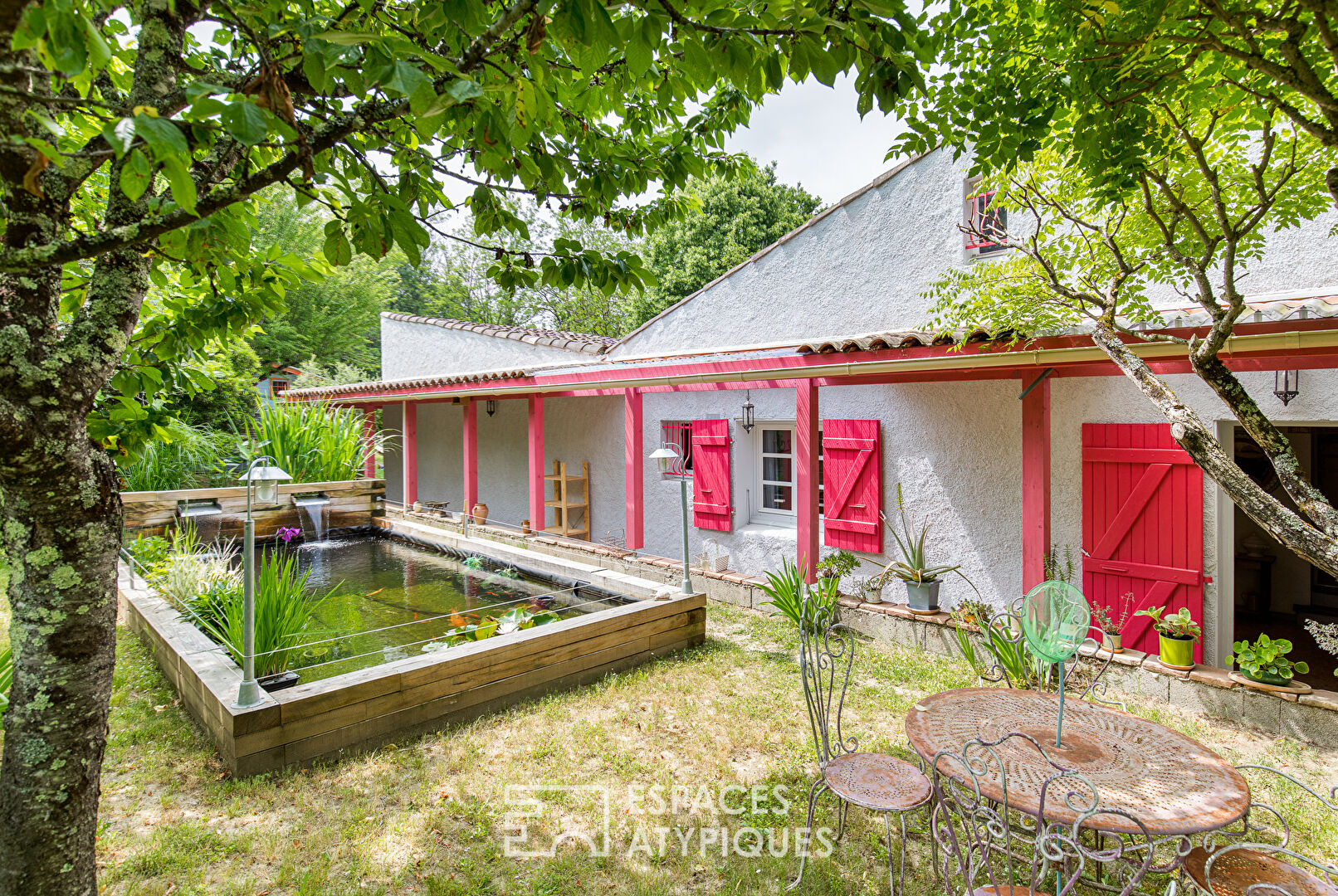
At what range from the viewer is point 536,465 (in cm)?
862

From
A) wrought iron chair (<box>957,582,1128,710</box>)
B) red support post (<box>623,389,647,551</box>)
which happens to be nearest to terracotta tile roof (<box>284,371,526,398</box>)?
red support post (<box>623,389,647,551</box>)

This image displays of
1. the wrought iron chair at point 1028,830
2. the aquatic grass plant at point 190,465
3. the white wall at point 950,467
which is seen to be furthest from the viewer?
the aquatic grass plant at point 190,465

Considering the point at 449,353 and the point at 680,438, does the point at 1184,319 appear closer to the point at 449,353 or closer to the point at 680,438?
the point at 680,438

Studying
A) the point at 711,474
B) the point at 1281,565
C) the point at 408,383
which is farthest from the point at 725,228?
the point at 1281,565

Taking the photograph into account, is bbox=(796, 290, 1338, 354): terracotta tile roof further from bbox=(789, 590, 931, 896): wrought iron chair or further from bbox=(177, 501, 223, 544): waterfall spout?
bbox=(177, 501, 223, 544): waterfall spout

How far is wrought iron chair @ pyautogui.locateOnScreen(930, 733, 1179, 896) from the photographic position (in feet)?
5.52

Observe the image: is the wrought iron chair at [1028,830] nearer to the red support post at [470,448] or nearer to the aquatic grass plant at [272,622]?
the aquatic grass plant at [272,622]

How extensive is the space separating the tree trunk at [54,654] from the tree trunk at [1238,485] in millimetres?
3460

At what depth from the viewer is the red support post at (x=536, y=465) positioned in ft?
28.0

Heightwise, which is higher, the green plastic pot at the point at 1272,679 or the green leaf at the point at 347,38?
the green leaf at the point at 347,38

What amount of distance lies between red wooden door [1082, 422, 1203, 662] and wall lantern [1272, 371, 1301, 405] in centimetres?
65

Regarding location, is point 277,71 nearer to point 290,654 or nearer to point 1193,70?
point 1193,70

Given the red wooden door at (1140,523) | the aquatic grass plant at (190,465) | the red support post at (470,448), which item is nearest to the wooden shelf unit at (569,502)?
the red support post at (470,448)

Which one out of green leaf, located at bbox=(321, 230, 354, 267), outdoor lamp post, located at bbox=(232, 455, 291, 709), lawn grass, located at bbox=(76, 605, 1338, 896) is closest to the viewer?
green leaf, located at bbox=(321, 230, 354, 267)
